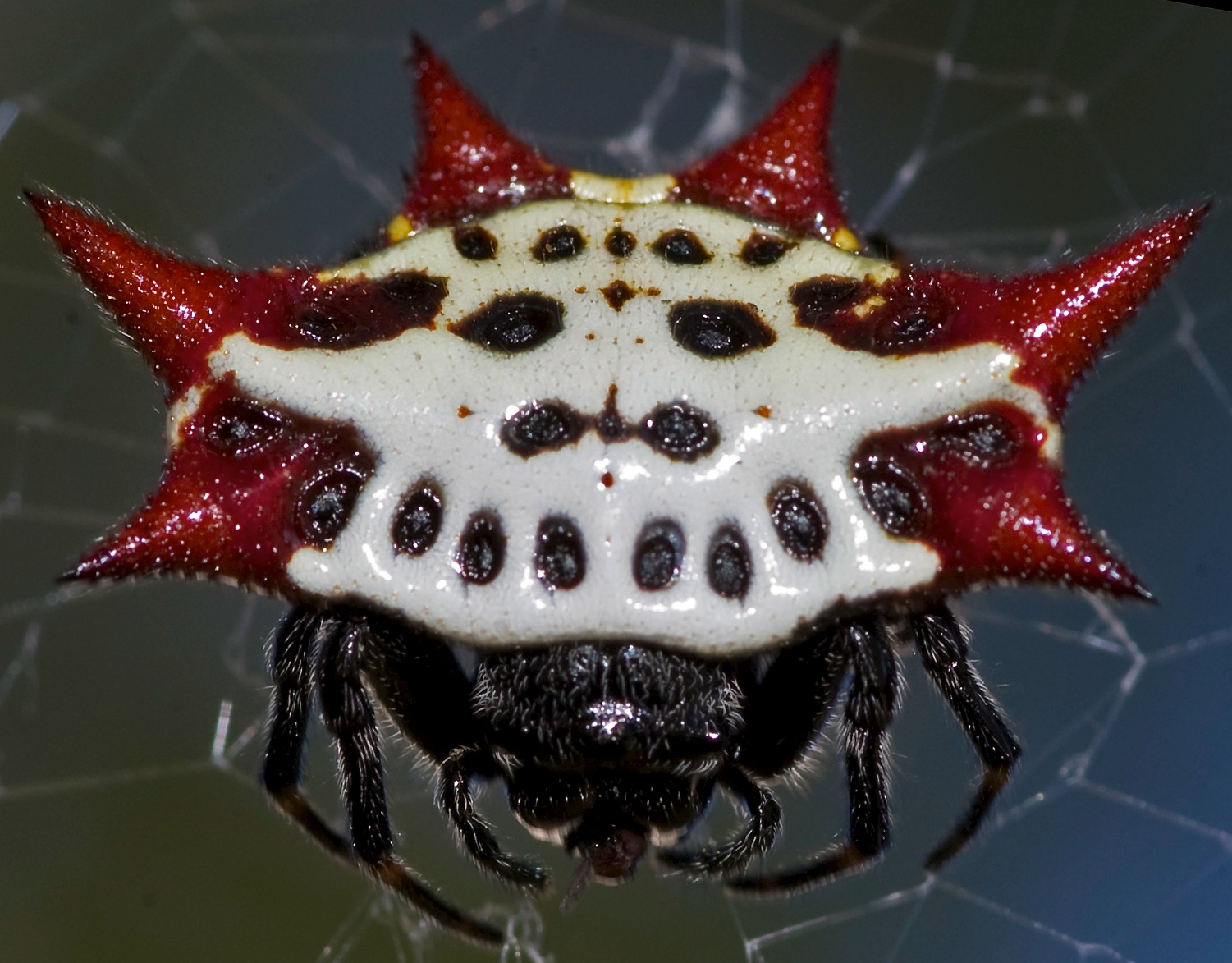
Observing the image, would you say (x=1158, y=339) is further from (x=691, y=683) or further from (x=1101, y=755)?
(x=691, y=683)

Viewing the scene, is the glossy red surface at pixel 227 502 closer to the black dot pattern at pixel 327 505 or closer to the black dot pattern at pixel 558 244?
the black dot pattern at pixel 327 505

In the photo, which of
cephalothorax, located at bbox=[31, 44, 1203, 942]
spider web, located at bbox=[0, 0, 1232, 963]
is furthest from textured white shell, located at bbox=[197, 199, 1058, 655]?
spider web, located at bbox=[0, 0, 1232, 963]

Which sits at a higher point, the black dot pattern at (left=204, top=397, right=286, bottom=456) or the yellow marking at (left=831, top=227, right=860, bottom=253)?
the yellow marking at (left=831, top=227, right=860, bottom=253)

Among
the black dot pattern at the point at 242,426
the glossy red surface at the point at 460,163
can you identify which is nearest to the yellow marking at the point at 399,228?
the glossy red surface at the point at 460,163

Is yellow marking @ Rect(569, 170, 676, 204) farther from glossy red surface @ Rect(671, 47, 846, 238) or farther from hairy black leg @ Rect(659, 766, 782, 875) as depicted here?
hairy black leg @ Rect(659, 766, 782, 875)

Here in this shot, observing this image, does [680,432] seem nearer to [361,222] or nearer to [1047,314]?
[1047,314]

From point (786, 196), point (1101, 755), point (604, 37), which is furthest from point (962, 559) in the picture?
point (604, 37)
